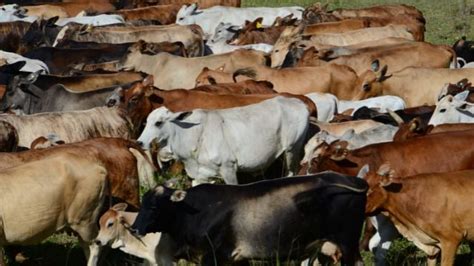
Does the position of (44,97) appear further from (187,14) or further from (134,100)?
(187,14)

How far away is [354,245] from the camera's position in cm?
1028

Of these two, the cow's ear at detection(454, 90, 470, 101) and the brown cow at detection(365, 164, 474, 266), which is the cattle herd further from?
the cow's ear at detection(454, 90, 470, 101)

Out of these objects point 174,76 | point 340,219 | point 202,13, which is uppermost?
point 340,219

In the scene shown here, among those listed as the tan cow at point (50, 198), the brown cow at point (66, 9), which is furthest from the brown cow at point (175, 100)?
the brown cow at point (66, 9)

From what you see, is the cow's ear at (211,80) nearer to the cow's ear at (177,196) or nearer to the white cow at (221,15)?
the cow's ear at (177,196)

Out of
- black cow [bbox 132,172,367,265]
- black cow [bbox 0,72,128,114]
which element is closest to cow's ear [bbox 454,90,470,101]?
black cow [bbox 0,72,128,114]

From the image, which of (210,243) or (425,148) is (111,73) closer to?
(425,148)

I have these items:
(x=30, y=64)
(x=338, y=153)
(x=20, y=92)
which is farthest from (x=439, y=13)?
(x=338, y=153)

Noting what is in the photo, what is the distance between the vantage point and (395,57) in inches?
800

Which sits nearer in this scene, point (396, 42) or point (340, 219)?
point (340, 219)

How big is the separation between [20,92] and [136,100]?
6.45 feet

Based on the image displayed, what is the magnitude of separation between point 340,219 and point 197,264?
1362 mm

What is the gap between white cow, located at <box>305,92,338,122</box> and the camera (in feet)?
53.3

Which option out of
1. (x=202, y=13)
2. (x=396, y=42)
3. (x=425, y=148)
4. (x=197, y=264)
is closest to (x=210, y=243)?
(x=197, y=264)
